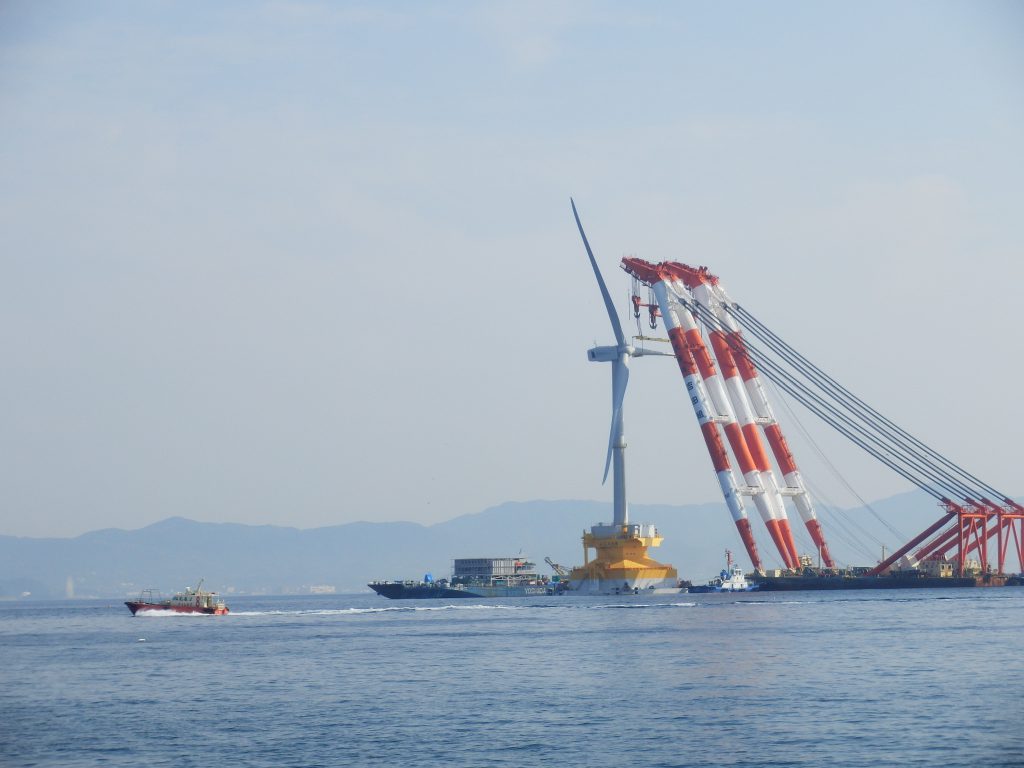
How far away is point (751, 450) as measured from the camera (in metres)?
160

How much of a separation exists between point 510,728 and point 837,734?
11332mm

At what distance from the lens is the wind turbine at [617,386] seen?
155250mm

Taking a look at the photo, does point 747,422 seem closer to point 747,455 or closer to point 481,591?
point 747,455

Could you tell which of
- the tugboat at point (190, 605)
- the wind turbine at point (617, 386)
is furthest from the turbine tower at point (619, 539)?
the tugboat at point (190, 605)

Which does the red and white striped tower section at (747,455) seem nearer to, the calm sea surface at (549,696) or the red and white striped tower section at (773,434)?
the red and white striped tower section at (773,434)

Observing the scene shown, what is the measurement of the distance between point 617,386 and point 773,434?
64.0ft

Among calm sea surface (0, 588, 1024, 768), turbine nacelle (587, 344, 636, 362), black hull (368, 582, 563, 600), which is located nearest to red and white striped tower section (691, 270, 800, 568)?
turbine nacelle (587, 344, 636, 362)

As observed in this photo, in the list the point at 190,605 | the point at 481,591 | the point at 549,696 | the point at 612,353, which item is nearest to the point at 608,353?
the point at 612,353

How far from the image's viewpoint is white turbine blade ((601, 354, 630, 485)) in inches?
6152

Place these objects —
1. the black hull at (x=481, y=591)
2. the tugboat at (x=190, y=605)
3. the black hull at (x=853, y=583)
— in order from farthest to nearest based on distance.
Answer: the black hull at (x=481, y=591) → the black hull at (x=853, y=583) → the tugboat at (x=190, y=605)

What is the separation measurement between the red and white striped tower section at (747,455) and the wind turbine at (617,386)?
5185 mm

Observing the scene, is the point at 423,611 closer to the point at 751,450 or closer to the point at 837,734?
the point at 751,450

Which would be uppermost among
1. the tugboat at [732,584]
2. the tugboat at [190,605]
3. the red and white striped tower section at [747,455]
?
the red and white striped tower section at [747,455]

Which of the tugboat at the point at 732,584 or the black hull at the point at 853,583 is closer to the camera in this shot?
the black hull at the point at 853,583
